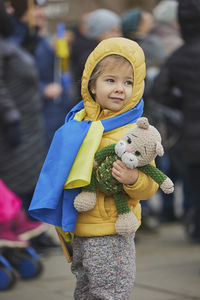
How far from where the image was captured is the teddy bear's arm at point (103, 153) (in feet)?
10.4

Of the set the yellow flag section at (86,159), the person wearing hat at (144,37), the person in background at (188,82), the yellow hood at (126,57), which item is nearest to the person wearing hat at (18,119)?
the person in background at (188,82)

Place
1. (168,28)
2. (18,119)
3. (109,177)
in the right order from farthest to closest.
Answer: (168,28) < (18,119) < (109,177)

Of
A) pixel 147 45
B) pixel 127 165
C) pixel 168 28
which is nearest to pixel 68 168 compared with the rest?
pixel 127 165

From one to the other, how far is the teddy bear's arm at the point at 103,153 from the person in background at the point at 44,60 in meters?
3.41

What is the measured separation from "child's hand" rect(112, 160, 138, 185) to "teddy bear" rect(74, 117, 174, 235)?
0.04 meters

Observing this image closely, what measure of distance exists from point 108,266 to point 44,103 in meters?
4.37

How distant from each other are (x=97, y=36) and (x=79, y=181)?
12.2ft

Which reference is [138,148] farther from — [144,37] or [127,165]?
[144,37]

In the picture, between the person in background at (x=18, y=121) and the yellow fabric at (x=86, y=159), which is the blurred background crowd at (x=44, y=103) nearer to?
the person in background at (x=18, y=121)

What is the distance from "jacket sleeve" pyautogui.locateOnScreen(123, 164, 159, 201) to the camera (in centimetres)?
313

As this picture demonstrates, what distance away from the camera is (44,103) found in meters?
7.40

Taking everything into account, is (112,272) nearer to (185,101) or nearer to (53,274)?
(53,274)

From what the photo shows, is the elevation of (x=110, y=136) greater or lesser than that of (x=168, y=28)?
greater

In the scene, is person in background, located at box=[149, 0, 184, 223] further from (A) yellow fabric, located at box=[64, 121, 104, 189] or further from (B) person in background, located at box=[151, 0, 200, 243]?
(A) yellow fabric, located at box=[64, 121, 104, 189]
